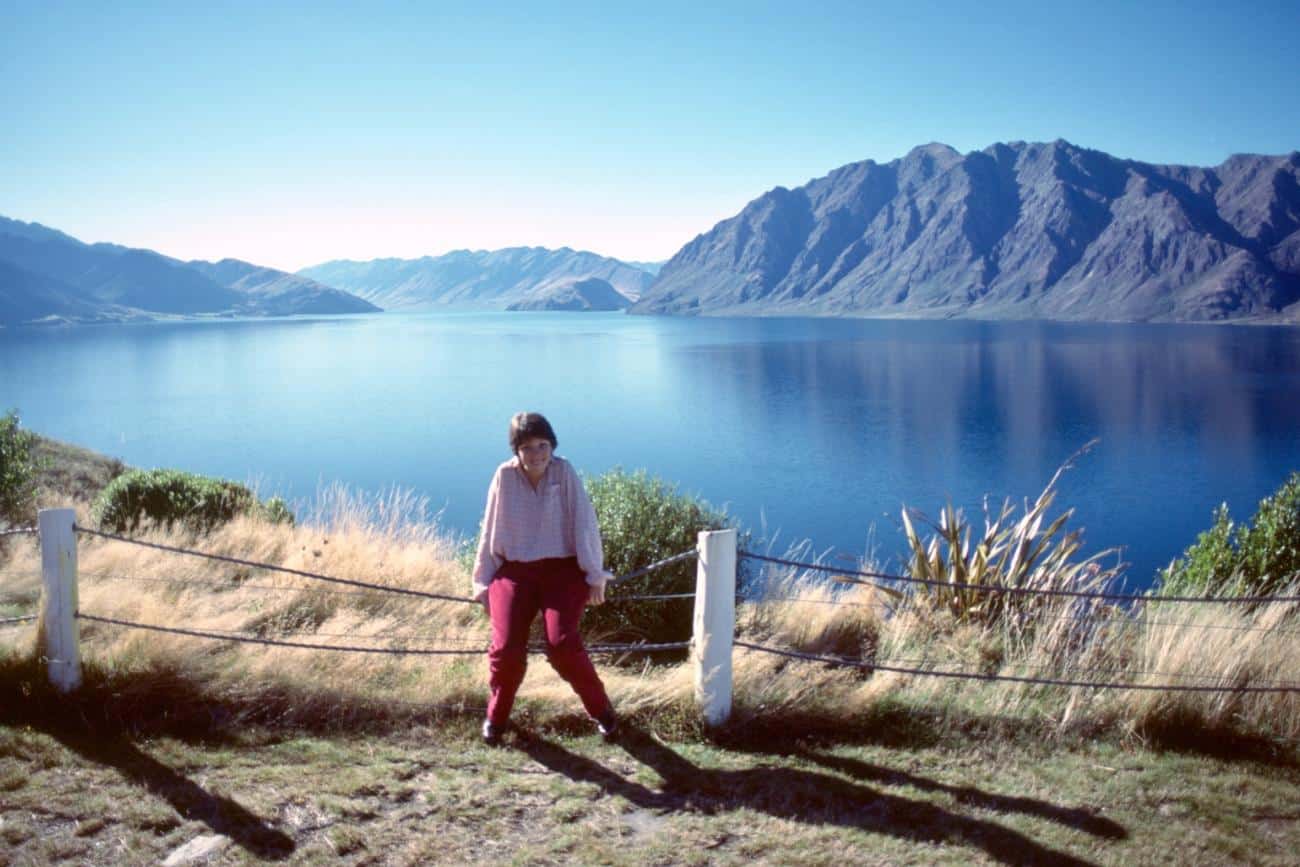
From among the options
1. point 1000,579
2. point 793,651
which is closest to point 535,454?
point 793,651

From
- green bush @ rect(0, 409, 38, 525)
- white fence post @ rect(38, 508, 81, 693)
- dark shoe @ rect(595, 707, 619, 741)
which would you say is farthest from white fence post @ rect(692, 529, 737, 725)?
→ green bush @ rect(0, 409, 38, 525)

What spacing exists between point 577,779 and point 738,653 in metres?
1.55

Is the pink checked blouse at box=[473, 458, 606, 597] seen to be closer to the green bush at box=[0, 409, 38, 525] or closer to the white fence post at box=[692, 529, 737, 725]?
the white fence post at box=[692, 529, 737, 725]

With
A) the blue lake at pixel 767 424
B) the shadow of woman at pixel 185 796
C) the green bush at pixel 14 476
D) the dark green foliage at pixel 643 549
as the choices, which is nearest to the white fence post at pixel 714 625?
the shadow of woman at pixel 185 796

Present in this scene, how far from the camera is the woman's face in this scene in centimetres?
443

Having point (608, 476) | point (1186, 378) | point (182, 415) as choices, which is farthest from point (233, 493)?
point (1186, 378)

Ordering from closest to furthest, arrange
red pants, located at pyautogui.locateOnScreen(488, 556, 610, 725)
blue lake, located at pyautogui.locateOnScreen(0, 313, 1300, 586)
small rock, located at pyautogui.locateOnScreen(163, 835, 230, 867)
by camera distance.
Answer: small rock, located at pyautogui.locateOnScreen(163, 835, 230, 867) → red pants, located at pyautogui.locateOnScreen(488, 556, 610, 725) → blue lake, located at pyautogui.locateOnScreen(0, 313, 1300, 586)

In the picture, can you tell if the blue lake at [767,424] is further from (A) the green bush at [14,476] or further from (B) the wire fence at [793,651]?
(A) the green bush at [14,476]

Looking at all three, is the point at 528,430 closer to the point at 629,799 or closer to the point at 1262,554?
the point at 629,799

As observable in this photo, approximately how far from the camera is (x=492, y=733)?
452cm

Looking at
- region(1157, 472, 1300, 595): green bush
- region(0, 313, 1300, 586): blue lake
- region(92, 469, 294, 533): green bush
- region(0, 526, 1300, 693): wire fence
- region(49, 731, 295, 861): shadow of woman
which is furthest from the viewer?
region(0, 313, 1300, 586): blue lake

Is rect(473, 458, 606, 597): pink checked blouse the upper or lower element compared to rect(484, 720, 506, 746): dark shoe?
upper

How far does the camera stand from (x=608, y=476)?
31.5 ft

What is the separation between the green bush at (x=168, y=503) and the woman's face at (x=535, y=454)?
7.58 metres
